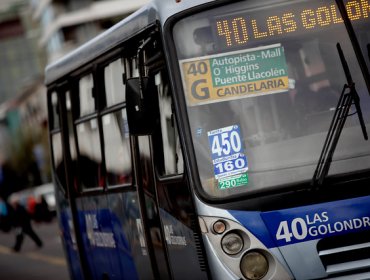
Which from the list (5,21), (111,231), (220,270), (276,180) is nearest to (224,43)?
(276,180)

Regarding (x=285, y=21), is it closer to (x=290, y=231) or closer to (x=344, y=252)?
(x=290, y=231)

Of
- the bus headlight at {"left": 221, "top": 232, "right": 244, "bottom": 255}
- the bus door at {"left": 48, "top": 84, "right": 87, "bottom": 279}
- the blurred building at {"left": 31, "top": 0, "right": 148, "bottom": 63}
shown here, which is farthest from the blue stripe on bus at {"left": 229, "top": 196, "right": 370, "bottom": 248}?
the blurred building at {"left": 31, "top": 0, "right": 148, "bottom": 63}

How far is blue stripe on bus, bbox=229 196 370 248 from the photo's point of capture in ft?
24.5

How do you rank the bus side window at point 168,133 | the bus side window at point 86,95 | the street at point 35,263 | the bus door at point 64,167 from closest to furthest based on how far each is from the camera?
the bus side window at point 168,133 → the bus side window at point 86,95 → the bus door at point 64,167 → the street at point 35,263

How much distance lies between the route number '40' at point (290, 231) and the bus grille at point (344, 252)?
135 mm

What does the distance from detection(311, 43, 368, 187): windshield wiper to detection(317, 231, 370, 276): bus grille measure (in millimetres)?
397

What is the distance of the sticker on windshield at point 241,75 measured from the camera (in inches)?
303

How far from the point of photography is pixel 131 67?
30.3ft

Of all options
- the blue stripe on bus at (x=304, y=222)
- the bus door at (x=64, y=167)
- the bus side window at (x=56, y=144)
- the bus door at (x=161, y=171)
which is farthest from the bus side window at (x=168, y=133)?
the bus side window at (x=56, y=144)

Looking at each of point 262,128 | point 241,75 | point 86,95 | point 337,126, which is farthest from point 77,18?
point 337,126

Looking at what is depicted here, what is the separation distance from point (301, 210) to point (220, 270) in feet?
2.18

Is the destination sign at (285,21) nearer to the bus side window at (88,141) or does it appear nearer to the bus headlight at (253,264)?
the bus headlight at (253,264)

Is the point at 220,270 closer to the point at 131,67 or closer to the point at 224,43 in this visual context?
the point at 224,43

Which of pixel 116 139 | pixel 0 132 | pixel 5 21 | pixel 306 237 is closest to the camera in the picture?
pixel 306 237
